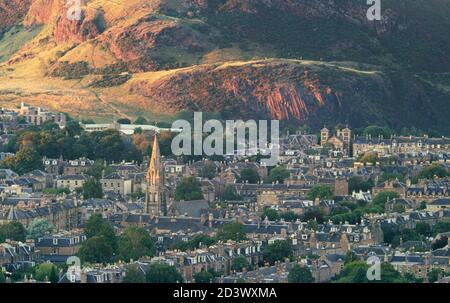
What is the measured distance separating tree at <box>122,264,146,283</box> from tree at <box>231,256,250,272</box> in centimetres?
718

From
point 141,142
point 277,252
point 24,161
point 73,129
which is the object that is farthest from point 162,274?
point 73,129

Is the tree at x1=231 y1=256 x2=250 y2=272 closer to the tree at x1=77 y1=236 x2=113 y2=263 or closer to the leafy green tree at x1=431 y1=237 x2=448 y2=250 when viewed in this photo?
the tree at x1=77 y1=236 x2=113 y2=263

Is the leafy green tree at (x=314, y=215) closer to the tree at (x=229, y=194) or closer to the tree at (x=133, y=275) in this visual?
the tree at (x=229, y=194)

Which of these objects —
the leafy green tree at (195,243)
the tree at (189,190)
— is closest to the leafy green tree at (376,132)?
the tree at (189,190)

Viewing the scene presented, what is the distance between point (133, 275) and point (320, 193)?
4492cm

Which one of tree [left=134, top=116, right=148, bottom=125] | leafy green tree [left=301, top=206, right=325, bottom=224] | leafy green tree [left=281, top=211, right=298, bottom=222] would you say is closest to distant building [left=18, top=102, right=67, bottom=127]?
tree [left=134, top=116, right=148, bottom=125]

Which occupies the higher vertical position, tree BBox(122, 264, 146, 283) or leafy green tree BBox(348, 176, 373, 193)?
leafy green tree BBox(348, 176, 373, 193)

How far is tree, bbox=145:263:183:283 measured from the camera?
70.6 m

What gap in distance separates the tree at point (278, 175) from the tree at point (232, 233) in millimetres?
35617

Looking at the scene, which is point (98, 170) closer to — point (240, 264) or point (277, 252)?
point (277, 252)
